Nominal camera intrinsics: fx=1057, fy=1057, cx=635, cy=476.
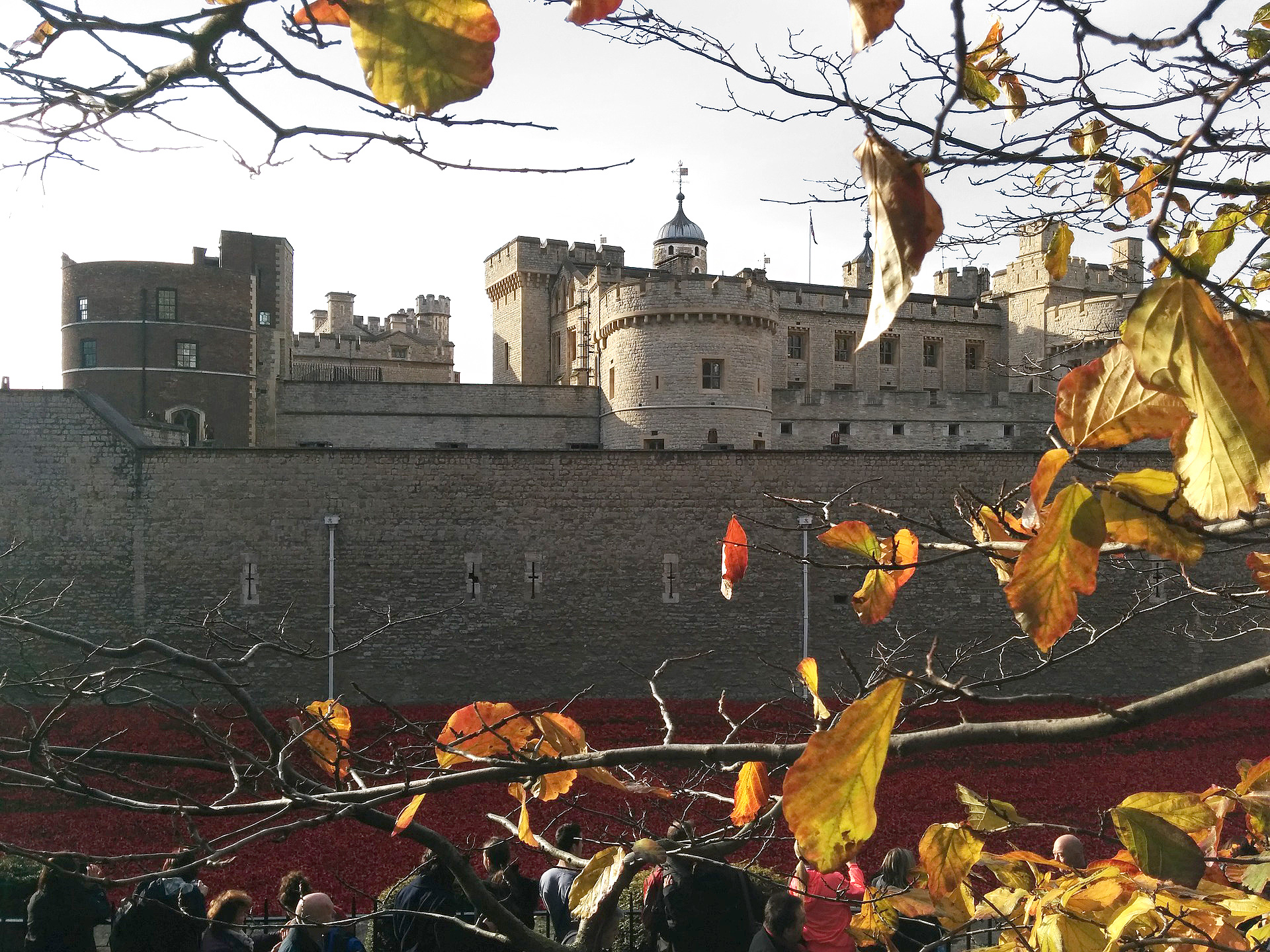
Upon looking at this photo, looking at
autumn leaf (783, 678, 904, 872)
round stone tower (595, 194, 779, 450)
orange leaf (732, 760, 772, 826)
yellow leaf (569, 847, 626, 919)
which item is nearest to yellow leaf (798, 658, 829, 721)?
orange leaf (732, 760, 772, 826)

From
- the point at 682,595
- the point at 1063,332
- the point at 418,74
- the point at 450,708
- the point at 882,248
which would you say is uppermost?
the point at 1063,332

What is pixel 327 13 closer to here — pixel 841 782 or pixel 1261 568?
pixel 841 782

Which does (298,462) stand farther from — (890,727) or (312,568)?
Result: (890,727)

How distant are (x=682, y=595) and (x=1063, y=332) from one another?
2524 centimetres

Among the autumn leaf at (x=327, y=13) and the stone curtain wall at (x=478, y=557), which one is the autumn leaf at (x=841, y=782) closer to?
the autumn leaf at (x=327, y=13)

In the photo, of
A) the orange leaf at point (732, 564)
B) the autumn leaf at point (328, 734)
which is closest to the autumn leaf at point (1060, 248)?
the orange leaf at point (732, 564)

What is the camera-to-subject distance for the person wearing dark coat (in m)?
5.57

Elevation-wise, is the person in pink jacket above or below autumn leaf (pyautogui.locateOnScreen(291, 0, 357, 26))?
below

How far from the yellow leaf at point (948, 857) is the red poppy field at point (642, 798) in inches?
230

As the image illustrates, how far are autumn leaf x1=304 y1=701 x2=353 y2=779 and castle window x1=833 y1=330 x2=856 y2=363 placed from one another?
111ft

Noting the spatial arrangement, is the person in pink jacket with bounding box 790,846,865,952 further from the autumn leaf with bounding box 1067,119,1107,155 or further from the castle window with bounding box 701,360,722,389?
the castle window with bounding box 701,360,722,389

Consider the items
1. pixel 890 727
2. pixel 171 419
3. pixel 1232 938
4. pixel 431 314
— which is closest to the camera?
pixel 890 727

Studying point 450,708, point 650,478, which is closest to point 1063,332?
point 650,478

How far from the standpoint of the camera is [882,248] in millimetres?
1155
